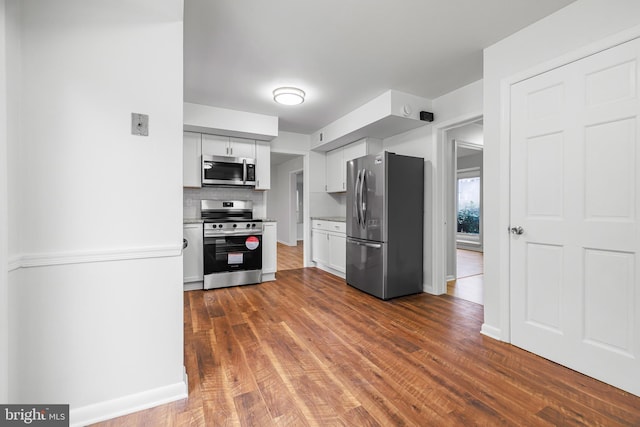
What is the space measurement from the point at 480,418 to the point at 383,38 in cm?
259

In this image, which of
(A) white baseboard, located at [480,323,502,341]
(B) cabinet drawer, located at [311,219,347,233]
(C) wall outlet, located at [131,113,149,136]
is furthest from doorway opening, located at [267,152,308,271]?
(C) wall outlet, located at [131,113,149,136]

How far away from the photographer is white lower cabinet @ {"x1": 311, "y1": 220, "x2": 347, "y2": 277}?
4258 mm

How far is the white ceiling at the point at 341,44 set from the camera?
1.95 meters

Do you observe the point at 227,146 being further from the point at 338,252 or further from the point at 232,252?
the point at 338,252

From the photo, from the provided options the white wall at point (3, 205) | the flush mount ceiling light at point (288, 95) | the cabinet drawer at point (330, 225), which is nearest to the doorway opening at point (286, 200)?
the cabinet drawer at point (330, 225)

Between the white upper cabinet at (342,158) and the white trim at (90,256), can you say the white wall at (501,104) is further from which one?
the white trim at (90,256)

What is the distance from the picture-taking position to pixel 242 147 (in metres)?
4.30

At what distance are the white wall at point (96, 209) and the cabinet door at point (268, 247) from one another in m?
2.55

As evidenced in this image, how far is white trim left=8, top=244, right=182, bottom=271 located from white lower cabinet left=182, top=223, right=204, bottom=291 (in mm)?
2236

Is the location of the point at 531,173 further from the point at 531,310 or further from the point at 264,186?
the point at 264,186

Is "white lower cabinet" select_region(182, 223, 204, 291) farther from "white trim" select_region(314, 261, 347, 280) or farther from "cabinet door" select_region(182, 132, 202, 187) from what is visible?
"white trim" select_region(314, 261, 347, 280)

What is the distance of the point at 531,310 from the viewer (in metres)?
2.12

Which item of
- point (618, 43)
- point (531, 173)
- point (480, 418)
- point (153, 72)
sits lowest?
point (480, 418)

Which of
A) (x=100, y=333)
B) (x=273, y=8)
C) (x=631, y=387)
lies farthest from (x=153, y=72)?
(x=631, y=387)
